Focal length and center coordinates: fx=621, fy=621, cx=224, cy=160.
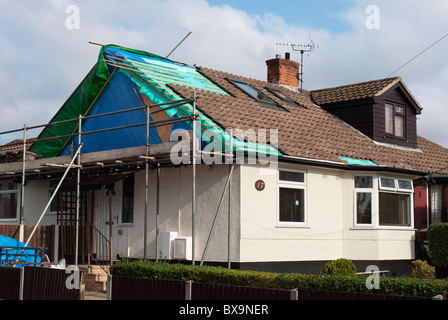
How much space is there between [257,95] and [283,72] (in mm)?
5223

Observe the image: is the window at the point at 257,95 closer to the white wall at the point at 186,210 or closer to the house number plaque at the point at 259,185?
the house number plaque at the point at 259,185

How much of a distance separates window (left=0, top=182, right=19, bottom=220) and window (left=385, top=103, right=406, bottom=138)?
531 inches

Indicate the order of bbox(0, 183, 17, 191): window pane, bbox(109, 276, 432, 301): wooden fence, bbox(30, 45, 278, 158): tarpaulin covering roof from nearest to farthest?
1. bbox(109, 276, 432, 301): wooden fence
2. bbox(30, 45, 278, 158): tarpaulin covering roof
3. bbox(0, 183, 17, 191): window pane

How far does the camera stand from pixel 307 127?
65.1 feet

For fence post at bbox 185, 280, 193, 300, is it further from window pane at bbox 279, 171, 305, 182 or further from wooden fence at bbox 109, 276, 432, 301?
window pane at bbox 279, 171, 305, 182

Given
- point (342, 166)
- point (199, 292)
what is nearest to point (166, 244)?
point (342, 166)

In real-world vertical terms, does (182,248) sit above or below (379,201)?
below

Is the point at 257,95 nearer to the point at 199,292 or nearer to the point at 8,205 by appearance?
the point at 8,205

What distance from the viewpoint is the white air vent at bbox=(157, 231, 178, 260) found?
1614 cm

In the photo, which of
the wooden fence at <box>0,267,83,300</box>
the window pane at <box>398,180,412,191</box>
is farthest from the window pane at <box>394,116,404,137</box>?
the wooden fence at <box>0,267,83,300</box>

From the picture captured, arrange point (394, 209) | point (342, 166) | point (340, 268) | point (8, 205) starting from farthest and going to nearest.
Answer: point (8, 205), point (394, 209), point (342, 166), point (340, 268)

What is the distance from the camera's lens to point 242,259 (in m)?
15.6

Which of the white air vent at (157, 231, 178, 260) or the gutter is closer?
the white air vent at (157, 231, 178, 260)
